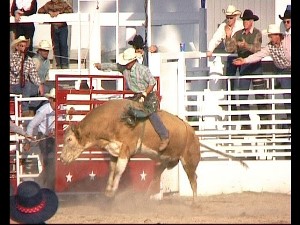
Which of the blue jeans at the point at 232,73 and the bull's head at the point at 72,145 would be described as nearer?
the bull's head at the point at 72,145

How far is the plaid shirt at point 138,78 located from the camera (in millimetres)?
13953

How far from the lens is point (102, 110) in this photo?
1384 centimetres

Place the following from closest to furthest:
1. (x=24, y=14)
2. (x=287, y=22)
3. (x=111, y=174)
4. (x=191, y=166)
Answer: (x=111, y=174) → (x=191, y=166) → (x=287, y=22) → (x=24, y=14)

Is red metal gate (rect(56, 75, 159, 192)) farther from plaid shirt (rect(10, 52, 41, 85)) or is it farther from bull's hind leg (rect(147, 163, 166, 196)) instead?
plaid shirt (rect(10, 52, 41, 85))

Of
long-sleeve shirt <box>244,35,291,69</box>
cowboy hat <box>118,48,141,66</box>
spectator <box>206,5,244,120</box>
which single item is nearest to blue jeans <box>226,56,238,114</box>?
spectator <box>206,5,244,120</box>

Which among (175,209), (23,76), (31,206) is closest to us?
(31,206)

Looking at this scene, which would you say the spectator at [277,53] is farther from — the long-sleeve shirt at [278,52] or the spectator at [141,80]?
the spectator at [141,80]

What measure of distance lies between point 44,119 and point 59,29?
7.55ft

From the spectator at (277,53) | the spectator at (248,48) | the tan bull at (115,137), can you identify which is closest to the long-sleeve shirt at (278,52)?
the spectator at (277,53)

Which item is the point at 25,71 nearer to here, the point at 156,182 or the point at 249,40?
the point at 156,182

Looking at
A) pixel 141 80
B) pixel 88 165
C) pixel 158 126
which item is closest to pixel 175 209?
pixel 158 126

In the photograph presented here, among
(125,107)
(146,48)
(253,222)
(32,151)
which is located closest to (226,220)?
(253,222)

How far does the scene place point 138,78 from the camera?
14.0 m
